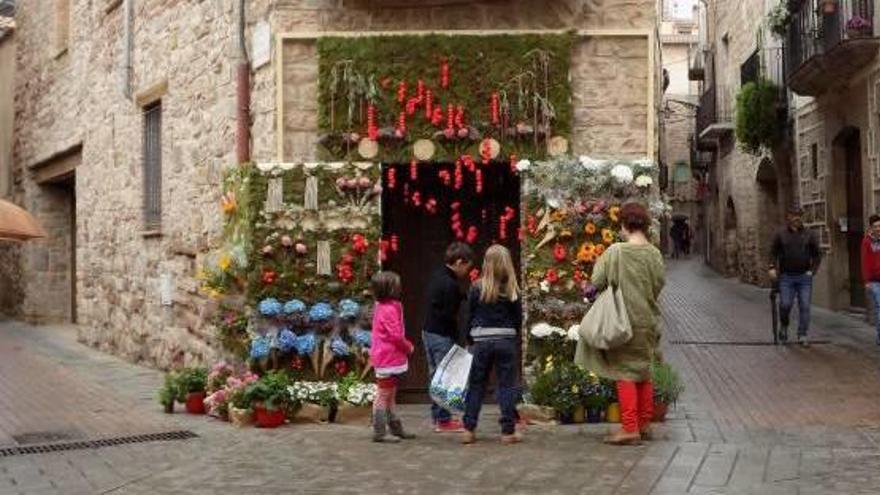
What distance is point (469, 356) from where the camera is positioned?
815 centimetres

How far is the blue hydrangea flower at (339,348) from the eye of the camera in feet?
30.6

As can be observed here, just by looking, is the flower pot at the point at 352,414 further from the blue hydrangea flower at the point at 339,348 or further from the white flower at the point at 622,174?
the white flower at the point at 622,174

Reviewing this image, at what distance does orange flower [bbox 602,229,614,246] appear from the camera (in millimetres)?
9172

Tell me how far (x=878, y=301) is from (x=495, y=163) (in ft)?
18.8

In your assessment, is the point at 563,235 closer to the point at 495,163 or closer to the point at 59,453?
the point at 495,163

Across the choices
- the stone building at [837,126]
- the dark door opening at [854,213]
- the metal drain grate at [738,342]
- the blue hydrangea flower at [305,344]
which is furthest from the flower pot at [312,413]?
the dark door opening at [854,213]

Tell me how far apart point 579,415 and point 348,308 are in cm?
207

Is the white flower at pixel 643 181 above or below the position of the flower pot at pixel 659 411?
above

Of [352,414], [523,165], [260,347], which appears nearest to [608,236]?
[523,165]

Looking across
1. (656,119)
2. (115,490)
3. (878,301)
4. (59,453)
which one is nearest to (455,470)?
(115,490)

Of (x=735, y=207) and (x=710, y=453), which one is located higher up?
(x=735, y=207)

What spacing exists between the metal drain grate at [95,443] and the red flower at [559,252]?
314cm

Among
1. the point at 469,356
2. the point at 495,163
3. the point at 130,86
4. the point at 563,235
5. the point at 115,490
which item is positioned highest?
the point at 130,86

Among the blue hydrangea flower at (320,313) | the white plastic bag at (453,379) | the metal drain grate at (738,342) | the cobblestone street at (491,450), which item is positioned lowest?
the cobblestone street at (491,450)
